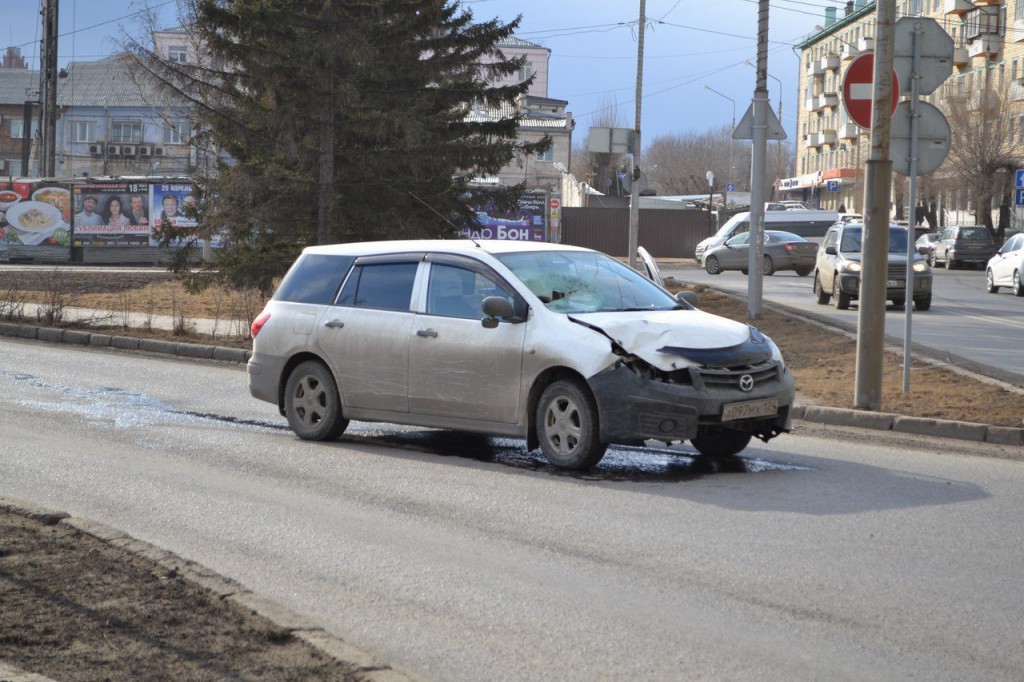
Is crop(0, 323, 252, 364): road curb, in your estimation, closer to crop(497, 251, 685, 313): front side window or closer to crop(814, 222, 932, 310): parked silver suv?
crop(497, 251, 685, 313): front side window

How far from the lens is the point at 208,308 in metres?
26.4

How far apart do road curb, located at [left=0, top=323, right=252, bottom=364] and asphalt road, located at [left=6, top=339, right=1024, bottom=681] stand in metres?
6.44

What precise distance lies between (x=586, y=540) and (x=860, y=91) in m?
6.99

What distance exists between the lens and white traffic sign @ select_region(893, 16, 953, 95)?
12.1 m

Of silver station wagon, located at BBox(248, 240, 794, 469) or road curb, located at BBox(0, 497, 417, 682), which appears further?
silver station wagon, located at BBox(248, 240, 794, 469)

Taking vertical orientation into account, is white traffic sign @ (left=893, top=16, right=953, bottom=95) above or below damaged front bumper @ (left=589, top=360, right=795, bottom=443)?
above

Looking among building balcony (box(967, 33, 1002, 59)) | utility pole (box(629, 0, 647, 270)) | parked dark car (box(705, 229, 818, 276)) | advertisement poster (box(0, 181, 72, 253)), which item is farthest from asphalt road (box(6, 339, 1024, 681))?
building balcony (box(967, 33, 1002, 59))

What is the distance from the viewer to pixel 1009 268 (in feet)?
111

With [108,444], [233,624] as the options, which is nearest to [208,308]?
[108,444]

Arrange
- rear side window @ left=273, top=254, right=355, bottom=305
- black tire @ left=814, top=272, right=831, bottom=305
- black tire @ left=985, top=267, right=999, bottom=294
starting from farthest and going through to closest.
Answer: black tire @ left=985, top=267, right=999, bottom=294
black tire @ left=814, top=272, right=831, bottom=305
rear side window @ left=273, top=254, right=355, bottom=305

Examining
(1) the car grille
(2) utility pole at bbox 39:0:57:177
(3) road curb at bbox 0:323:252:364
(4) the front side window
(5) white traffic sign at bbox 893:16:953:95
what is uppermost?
(2) utility pole at bbox 39:0:57:177

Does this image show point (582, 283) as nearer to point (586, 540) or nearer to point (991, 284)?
point (586, 540)

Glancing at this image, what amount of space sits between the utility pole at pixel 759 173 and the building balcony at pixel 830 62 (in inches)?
3225

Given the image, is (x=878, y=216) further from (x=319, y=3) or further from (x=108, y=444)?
(x=319, y=3)
